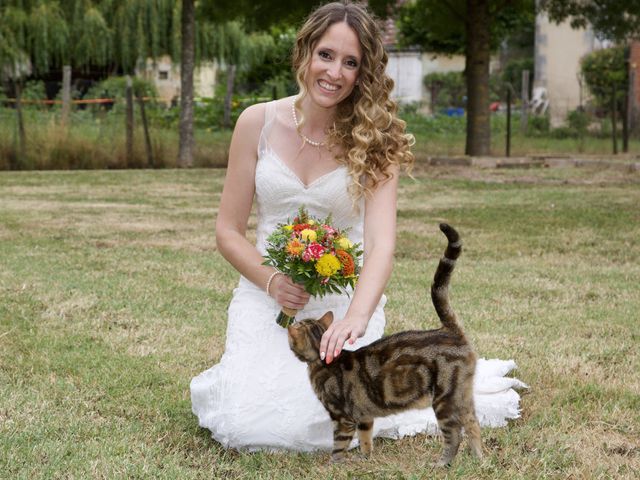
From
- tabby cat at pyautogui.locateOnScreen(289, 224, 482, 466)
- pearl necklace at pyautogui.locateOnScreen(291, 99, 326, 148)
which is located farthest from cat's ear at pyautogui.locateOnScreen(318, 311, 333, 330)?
pearl necklace at pyautogui.locateOnScreen(291, 99, 326, 148)

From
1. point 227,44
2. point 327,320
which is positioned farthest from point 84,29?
point 327,320

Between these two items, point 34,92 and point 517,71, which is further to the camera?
point 517,71

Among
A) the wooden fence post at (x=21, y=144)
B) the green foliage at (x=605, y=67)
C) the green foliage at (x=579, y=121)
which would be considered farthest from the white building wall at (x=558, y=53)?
the wooden fence post at (x=21, y=144)

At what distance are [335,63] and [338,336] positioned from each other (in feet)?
3.73

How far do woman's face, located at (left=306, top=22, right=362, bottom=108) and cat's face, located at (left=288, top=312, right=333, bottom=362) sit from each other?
93 centimetres

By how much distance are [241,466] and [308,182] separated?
1.28 m

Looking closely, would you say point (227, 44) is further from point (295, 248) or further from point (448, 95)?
point (295, 248)

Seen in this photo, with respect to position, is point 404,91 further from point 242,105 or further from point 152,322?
point 152,322

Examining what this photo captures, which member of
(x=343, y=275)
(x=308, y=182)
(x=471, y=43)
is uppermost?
(x=471, y=43)

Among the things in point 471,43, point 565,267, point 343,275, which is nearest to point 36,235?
point 565,267

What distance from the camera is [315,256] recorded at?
3.65m

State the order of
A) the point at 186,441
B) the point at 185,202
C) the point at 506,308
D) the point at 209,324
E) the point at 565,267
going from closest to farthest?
the point at 186,441 → the point at 209,324 → the point at 506,308 → the point at 565,267 → the point at 185,202

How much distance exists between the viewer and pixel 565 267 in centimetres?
844

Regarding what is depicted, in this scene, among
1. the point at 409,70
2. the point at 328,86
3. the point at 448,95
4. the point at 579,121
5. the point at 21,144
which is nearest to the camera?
the point at 328,86
